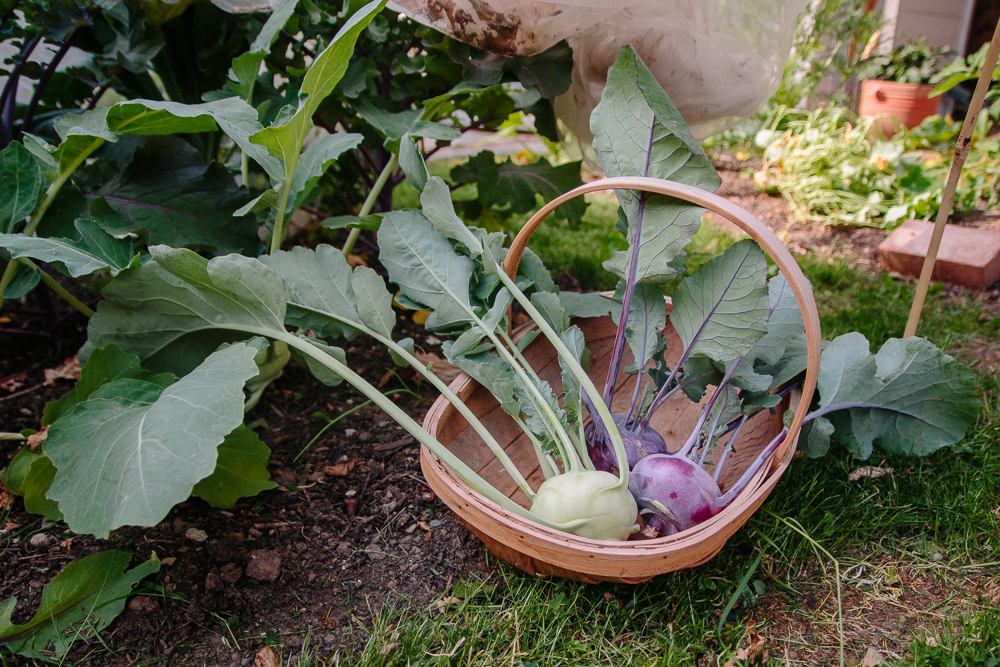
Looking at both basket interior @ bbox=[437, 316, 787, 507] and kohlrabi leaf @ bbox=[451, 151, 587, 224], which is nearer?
basket interior @ bbox=[437, 316, 787, 507]

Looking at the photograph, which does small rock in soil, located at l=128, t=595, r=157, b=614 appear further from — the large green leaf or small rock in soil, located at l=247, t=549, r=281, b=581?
the large green leaf

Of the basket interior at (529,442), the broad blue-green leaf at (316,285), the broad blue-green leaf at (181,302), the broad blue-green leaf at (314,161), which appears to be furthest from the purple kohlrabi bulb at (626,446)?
the broad blue-green leaf at (314,161)

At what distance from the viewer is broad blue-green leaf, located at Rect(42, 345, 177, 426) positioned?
1.11 m

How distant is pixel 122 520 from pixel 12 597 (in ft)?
1.23

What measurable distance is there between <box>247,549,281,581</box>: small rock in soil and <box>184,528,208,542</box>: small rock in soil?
0.33 feet

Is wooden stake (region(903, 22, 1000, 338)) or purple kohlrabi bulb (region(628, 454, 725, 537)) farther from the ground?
wooden stake (region(903, 22, 1000, 338))

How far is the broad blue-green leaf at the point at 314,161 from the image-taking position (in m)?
1.25

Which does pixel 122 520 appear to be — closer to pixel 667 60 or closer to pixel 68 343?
pixel 68 343

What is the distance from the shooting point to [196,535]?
1175 millimetres

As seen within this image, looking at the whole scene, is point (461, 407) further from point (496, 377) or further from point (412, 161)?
point (412, 161)

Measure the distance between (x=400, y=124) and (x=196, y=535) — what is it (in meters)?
1.02

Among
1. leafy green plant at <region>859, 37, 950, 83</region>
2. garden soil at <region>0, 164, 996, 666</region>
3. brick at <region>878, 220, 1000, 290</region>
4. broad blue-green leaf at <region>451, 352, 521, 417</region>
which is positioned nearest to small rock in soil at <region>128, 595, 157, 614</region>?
garden soil at <region>0, 164, 996, 666</region>

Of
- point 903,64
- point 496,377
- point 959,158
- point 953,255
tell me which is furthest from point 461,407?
point 903,64

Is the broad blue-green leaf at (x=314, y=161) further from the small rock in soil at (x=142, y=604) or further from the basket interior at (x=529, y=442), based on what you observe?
the small rock in soil at (x=142, y=604)
